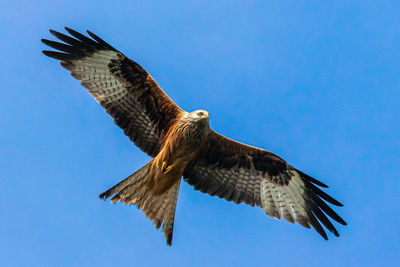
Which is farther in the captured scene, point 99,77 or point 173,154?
point 99,77

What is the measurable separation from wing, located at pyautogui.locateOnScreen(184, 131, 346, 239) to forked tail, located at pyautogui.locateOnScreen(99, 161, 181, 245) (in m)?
0.78

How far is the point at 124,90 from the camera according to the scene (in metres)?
9.35

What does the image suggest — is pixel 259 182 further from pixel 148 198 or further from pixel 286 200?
pixel 148 198

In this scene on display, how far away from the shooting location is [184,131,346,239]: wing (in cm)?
957

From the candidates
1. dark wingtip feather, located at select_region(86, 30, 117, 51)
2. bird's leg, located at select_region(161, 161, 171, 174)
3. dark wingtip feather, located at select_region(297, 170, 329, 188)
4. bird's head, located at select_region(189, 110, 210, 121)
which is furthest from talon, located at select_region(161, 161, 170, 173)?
dark wingtip feather, located at select_region(297, 170, 329, 188)

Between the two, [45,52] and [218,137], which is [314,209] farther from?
[45,52]

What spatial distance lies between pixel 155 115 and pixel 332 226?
4.01 meters

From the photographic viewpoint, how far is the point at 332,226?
9445mm

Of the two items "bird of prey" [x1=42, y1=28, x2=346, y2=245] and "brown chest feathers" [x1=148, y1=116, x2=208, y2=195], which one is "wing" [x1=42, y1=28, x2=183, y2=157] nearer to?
"bird of prey" [x1=42, y1=28, x2=346, y2=245]

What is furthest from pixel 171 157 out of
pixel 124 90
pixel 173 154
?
pixel 124 90

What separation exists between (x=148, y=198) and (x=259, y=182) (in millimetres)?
2307

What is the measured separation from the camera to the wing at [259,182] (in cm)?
957

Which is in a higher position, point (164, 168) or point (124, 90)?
point (124, 90)

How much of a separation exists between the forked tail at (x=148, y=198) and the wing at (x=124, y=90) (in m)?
0.72
